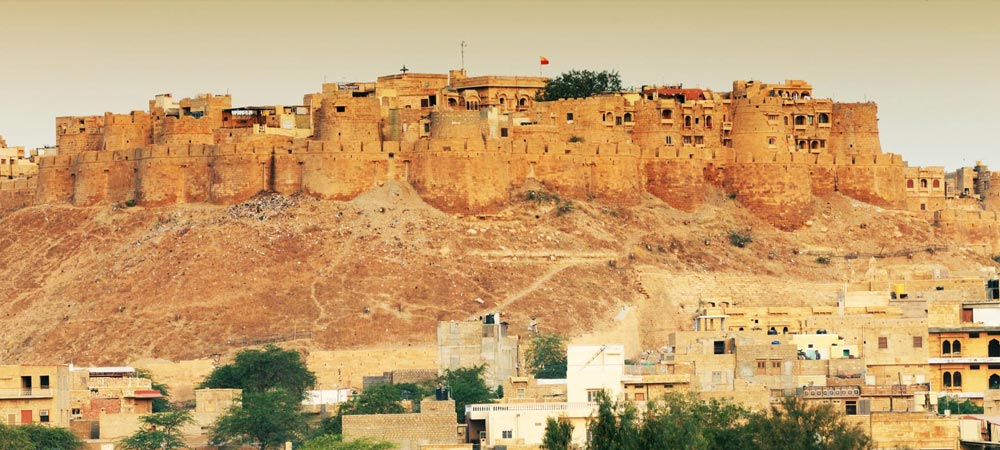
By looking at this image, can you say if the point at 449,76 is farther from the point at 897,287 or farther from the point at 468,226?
the point at 897,287

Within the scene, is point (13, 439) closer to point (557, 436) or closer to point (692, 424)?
point (557, 436)

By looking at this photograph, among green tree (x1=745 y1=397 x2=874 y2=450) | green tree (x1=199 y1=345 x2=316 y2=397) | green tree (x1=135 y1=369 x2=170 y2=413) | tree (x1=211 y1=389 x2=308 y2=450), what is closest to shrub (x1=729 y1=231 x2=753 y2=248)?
green tree (x1=199 y1=345 x2=316 y2=397)

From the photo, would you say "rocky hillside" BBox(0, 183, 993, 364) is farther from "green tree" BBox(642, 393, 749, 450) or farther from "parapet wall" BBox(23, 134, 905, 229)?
"green tree" BBox(642, 393, 749, 450)

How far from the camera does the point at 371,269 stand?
91.7m

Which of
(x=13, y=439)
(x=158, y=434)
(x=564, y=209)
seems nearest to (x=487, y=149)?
(x=564, y=209)

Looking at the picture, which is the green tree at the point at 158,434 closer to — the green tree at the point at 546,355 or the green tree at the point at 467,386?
the green tree at the point at 467,386

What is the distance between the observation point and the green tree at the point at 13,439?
182ft

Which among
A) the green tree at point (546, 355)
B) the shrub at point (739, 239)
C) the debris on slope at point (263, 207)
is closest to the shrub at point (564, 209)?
the shrub at point (739, 239)

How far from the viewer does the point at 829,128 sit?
349ft

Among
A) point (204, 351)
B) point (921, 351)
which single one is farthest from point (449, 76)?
point (921, 351)

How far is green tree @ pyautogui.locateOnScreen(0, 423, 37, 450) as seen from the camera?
2183 inches

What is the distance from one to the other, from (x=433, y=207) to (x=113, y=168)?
1219 cm

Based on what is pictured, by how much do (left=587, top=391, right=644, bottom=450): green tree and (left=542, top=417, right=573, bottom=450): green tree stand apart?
1.25ft

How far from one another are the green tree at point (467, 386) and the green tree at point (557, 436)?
1687 centimetres
